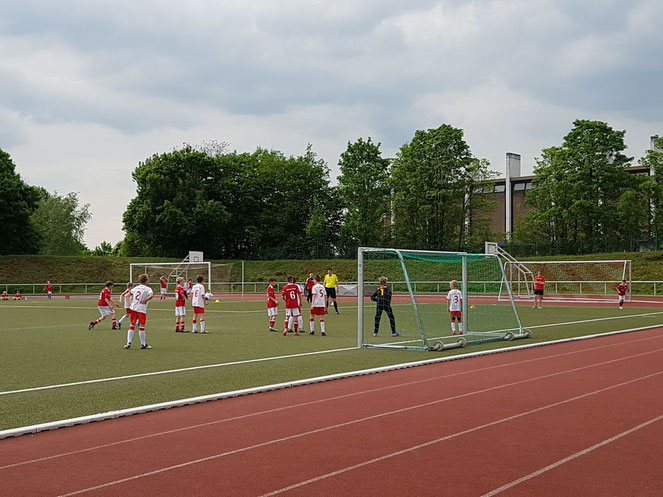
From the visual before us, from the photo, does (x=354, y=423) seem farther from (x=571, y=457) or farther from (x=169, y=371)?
(x=169, y=371)

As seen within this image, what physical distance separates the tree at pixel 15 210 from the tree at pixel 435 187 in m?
33.3

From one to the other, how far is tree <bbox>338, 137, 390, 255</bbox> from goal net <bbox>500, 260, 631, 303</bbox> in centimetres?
1794

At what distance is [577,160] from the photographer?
57281 millimetres

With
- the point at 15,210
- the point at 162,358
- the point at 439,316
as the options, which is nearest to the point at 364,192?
the point at 15,210

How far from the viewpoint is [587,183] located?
2221 inches

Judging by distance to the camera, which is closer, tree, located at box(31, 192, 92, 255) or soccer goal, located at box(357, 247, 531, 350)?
soccer goal, located at box(357, 247, 531, 350)

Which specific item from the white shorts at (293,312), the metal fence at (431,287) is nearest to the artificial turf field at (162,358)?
the white shorts at (293,312)

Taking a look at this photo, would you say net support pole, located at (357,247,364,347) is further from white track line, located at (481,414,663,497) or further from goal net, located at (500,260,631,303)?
goal net, located at (500,260,631,303)

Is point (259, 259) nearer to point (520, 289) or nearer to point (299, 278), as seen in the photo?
point (299, 278)

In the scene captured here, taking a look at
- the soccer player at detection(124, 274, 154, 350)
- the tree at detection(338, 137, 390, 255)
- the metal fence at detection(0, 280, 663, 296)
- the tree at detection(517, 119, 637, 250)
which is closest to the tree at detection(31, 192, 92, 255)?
the metal fence at detection(0, 280, 663, 296)

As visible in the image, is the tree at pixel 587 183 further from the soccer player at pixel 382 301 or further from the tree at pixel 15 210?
the tree at pixel 15 210

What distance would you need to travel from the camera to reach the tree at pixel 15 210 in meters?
64.6

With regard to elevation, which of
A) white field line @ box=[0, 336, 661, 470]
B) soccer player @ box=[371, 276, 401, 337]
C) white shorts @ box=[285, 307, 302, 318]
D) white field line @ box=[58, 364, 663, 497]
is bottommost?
white field line @ box=[0, 336, 661, 470]

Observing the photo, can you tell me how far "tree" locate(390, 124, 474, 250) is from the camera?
61.2m
